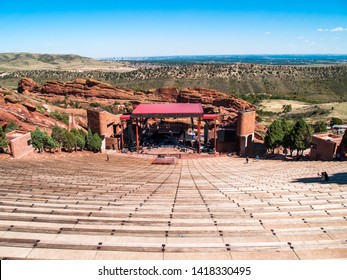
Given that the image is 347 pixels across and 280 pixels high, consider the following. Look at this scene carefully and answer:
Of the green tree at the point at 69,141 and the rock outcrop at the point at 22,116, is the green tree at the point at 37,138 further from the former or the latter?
the rock outcrop at the point at 22,116

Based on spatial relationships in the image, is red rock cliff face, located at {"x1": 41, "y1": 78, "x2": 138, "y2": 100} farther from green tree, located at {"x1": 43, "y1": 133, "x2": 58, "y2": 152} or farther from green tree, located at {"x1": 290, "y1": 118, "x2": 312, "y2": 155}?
green tree, located at {"x1": 290, "y1": 118, "x2": 312, "y2": 155}

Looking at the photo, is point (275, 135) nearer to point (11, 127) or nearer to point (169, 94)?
point (11, 127)

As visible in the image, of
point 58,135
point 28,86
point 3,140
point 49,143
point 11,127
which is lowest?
point 49,143

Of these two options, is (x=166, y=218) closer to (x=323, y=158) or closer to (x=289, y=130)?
Result: (x=323, y=158)

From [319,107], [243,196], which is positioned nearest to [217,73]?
[319,107]

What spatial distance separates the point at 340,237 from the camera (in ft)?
27.7

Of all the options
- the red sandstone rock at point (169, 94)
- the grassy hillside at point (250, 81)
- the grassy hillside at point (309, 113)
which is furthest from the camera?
the grassy hillside at point (250, 81)

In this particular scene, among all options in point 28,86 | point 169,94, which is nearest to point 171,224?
point 169,94

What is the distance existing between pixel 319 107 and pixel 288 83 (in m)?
56.7

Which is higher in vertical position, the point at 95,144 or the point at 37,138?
the point at 37,138

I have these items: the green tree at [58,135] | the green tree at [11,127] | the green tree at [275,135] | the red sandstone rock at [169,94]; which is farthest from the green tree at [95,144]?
the red sandstone rock at [169,94]

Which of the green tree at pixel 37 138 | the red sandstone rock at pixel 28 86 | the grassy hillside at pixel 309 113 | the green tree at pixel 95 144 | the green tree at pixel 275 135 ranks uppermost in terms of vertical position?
the red sandstone rock at pixel 28 86

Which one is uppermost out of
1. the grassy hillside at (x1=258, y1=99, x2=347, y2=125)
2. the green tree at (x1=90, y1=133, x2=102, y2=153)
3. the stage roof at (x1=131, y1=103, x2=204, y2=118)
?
the stage roof at (x1=131, y1=103, x2=204, y2=118)

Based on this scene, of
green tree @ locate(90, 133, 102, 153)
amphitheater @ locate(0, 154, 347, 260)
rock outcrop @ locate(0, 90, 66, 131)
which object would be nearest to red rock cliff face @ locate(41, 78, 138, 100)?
rock outcrop @ locate(0, 90, 66, 131)
